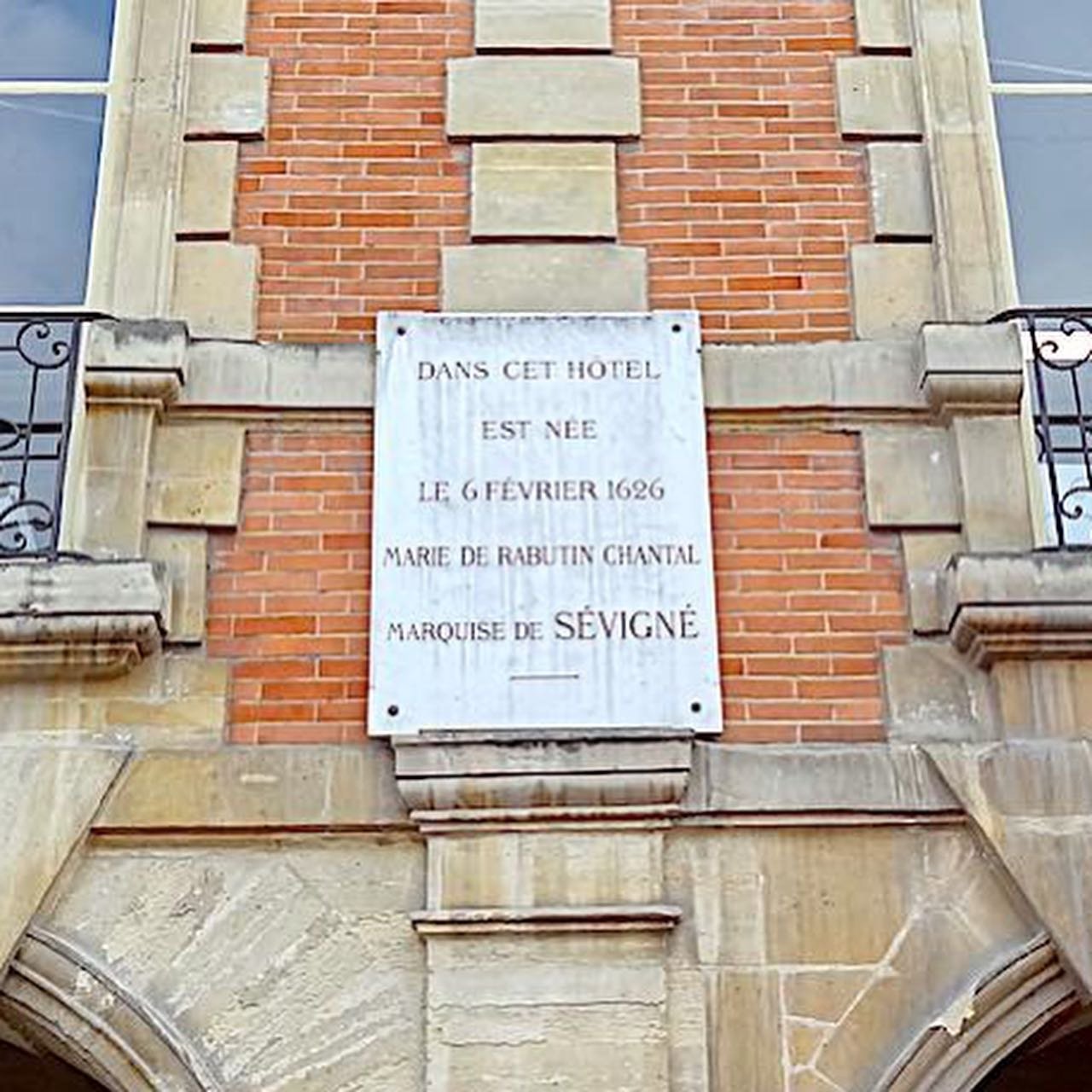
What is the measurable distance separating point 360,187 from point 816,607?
75.8 inches

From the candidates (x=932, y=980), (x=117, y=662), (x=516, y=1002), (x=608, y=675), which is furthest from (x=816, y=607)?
(x=117, y=662)

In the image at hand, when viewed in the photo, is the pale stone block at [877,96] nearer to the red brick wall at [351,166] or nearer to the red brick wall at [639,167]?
the red brick wall at [639,167]

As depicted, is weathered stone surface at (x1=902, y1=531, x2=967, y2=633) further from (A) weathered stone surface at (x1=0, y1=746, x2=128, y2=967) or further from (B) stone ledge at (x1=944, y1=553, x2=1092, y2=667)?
(A) weathered stone surface at (x1=0, y1=746, x2=128, y2=967)

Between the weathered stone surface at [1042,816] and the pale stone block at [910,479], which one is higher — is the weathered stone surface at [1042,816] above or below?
below

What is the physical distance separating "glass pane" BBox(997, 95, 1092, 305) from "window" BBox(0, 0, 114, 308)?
9.68 feet

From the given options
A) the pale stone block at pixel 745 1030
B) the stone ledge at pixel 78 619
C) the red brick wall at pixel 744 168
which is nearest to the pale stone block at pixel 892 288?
the red brick wall at pixel 744 168

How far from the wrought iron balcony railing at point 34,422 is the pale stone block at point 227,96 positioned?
2.70 feet

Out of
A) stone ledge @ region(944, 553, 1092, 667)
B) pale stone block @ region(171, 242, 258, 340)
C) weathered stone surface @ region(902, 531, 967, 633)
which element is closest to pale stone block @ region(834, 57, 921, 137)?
weathered stone surface @ region(902, 531, 967, 633)

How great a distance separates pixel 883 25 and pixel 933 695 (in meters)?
2.34

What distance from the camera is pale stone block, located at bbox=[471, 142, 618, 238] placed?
5629 millimetres

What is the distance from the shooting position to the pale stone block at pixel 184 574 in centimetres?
505

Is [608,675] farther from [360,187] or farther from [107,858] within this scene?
[360,187]

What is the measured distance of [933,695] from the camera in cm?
500

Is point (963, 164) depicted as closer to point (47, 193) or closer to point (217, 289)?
point (217, 289)
